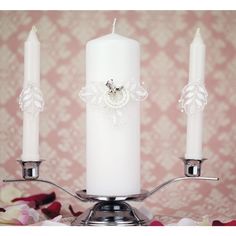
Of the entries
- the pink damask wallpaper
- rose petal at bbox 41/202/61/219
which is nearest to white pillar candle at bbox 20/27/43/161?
rose petal at bbox 41/202/61/219

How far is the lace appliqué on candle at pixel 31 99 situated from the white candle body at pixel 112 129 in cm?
8

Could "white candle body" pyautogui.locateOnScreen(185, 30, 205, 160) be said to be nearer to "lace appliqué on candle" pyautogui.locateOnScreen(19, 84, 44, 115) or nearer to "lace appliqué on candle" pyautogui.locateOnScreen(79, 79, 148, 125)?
"lace appliqué on candle" pyautogui.locateOnScreen(79, 79, 148, 125)

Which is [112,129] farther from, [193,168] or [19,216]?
[19,216]

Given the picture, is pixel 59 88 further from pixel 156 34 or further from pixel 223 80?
pixel 223 80

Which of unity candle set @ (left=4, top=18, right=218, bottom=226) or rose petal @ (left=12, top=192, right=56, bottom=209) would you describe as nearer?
unity candle set @ (left=4, top=18, right=218, bottom=226)

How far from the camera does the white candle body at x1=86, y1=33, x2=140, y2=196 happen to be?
1.11m

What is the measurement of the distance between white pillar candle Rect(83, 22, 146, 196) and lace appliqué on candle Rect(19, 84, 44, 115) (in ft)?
0.25

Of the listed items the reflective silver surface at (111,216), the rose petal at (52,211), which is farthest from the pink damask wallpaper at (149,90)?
the reflective silver surface at (111,216)

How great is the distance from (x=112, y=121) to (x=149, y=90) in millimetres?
589

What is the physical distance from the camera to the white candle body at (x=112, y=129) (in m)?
1.11

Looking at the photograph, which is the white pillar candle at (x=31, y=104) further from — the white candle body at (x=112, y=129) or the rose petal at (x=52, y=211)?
the rose petal at (x=52, y=211)

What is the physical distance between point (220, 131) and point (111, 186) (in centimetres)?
62

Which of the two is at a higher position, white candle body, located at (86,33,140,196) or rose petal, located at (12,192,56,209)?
white candle body, located at (86,33,140,196)
